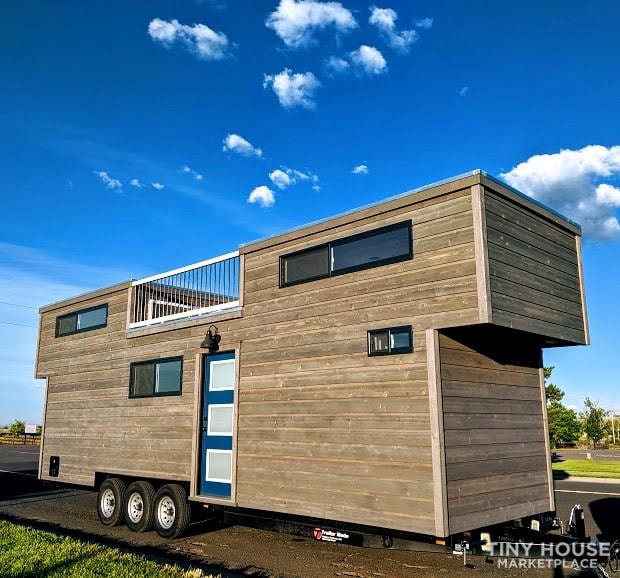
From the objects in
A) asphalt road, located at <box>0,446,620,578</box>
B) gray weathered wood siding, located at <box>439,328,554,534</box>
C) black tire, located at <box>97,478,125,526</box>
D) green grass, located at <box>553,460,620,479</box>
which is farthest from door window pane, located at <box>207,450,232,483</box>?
green grass, located at <box>553,460,620,479</box>

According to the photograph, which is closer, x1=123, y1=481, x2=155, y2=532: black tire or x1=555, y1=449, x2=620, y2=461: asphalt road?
x1=123, y1=481, x2=155, y2=532: black tire

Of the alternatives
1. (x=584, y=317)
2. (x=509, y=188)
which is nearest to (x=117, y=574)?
(x=509, y=188)

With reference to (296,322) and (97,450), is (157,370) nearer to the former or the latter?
(97,450)

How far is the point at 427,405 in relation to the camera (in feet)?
22.9

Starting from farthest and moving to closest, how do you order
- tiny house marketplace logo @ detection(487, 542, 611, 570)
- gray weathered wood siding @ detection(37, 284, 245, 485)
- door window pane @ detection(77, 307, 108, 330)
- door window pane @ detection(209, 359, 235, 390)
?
1. door window pane @ detection(77, 307, 108, 330)
2. gray weathered wood siding @ detection(37, 284, 245, 485)
3. door window pane @ detection(209, 359, 235, 390)
4. tiny house marketplace logo @ detection(487, 542, 611, 570)

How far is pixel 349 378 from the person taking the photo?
26.0 feet

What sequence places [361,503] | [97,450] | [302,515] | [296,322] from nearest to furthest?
[361,503] → [302,515] → [296,322] → [97,450]

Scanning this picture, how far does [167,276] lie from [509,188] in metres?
6.63

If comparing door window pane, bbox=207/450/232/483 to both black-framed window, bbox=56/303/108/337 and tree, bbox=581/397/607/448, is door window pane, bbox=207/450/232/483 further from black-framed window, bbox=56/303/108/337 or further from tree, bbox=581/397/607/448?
tree, bbox=581/397/607/448

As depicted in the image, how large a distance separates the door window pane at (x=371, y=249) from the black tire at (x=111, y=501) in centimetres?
650

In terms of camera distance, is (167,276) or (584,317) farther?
(167,276)

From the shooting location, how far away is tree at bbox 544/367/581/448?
128ft

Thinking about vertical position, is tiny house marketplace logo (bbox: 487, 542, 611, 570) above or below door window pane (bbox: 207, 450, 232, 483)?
below

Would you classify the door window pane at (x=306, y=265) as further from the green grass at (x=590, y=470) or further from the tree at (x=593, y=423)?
the tree at (x=593, y=423)
